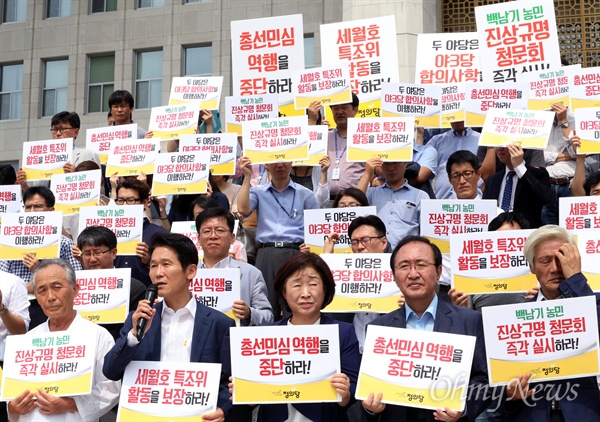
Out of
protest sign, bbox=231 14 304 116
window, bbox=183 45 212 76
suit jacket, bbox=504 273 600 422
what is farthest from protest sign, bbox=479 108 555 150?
window, bbox=183 45 212 76

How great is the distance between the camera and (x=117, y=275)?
23.9ft

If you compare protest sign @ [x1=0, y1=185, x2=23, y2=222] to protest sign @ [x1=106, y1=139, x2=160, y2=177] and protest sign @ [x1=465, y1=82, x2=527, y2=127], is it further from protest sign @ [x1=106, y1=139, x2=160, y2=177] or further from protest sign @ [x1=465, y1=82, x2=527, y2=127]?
protest sign @ [x1=465, y1=82, x2=527, y2=127]

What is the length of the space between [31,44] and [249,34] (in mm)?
17044

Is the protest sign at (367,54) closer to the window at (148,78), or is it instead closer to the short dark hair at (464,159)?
the short dark hair at (464,159)

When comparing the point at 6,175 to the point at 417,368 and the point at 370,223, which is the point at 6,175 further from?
the point at 417,368

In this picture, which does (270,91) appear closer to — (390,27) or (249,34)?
(249,34)

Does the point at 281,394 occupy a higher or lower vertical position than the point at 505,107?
lower

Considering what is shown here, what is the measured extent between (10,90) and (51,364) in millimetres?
23251

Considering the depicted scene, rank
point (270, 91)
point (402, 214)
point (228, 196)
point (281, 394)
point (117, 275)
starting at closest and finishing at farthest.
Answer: point (281, 394) → point (117, 275) → point (402, 214) → point (228, 196) → point (270, 91)

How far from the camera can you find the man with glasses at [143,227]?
8.66 m

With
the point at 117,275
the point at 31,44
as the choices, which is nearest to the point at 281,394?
the point at 117,275

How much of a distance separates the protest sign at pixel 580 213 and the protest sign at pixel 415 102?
8.94ft

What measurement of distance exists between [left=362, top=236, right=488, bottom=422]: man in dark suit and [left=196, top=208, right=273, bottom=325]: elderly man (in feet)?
5.66

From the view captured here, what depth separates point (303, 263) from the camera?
565cm
